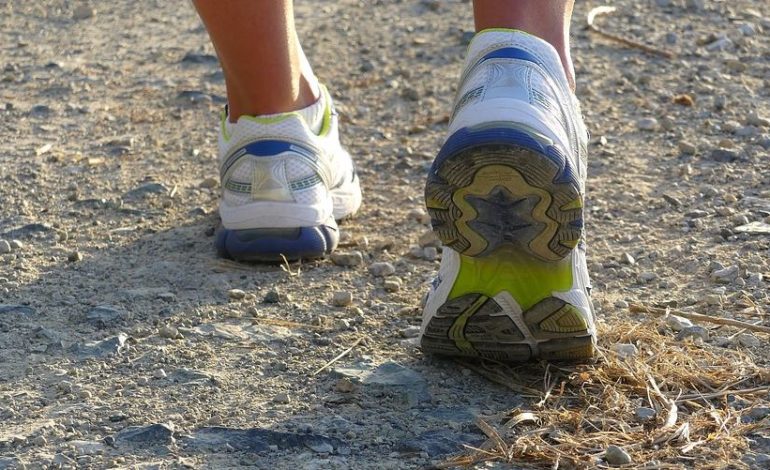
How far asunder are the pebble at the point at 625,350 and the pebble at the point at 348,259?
689 mm

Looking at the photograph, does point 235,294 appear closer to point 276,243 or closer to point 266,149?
point 276,243

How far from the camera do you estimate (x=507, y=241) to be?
1779 millimetres

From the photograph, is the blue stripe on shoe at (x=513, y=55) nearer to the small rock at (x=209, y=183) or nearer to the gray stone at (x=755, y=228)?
the gray stone at (x=755, y=228)

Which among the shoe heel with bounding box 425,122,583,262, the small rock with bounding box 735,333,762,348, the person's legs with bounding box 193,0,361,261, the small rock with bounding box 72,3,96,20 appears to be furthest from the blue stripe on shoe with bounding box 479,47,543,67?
the small rock with bounding box 72,3,96,20

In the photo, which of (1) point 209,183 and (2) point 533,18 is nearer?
(2) point 533,18

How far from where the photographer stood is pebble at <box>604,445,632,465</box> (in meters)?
1.67

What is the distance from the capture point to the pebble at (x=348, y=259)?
2.53 m

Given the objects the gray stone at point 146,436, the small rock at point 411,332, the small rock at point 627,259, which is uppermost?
the gray stone at point 146,436

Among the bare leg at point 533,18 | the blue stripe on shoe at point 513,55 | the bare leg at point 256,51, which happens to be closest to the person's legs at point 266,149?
the bare leg at point 256,51

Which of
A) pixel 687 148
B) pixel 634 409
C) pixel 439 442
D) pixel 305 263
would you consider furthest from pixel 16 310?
pixel 687 148

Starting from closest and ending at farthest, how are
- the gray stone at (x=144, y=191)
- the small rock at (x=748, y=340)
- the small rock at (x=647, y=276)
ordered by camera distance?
the small rock at (x=748, y=340) → the small rock at (x=647, y=276) → the gray stone at (x=144, y=191)

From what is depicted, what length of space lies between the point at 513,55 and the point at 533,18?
0.14 metres

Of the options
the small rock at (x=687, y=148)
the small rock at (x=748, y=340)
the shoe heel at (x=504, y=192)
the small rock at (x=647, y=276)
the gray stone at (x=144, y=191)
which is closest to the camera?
the shoe heel at (x=504, y=192)

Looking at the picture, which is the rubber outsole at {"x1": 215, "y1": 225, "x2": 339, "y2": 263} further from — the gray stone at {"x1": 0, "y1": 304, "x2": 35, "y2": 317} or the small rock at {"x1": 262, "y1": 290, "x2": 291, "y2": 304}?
the gray stone at {"x1": 0, "y1": 304, "x2": 35, "y2": 317}
